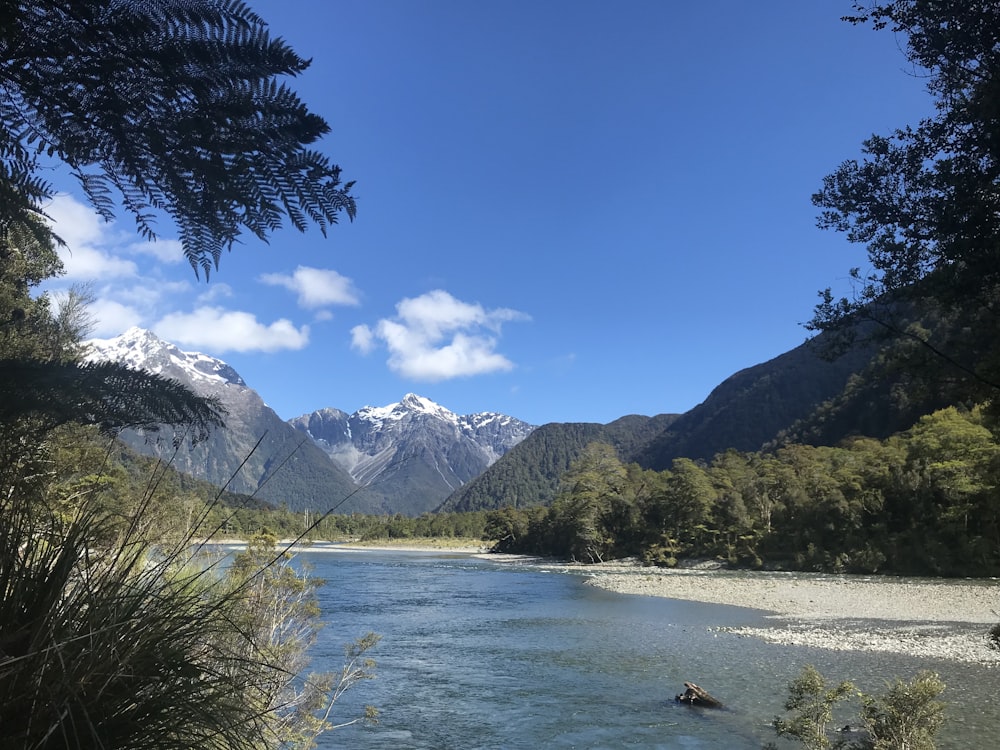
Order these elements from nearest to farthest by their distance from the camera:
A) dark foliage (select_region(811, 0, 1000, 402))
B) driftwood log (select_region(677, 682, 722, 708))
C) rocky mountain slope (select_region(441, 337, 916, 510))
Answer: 1. dark foliage (select_region(811, 0, 1000, 402))
2. driftwood log (select_region(677, 682, 722, 708))
3. rocky mountain slope (select_region(441, 337, 916, 510))

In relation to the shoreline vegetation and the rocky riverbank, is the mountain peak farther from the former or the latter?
the shoreline vegetation

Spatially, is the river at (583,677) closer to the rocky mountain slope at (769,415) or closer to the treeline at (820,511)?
the treeline at (820,511)

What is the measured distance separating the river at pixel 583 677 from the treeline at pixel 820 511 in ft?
35.0

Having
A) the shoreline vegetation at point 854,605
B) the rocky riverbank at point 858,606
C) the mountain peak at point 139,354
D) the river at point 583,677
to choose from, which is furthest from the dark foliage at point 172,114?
the shoreline vegetation at point 854,605

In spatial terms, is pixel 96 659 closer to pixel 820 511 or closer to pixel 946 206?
pixel 946 206

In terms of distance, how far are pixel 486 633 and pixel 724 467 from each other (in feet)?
171

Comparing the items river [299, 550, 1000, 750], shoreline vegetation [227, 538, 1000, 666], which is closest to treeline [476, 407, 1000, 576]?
shoreline vegetation [227, 538, 1000, 666]

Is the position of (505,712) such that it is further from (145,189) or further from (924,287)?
(145,189)

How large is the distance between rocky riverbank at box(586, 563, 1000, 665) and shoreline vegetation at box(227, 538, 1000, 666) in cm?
2

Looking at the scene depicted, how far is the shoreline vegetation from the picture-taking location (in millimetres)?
16922

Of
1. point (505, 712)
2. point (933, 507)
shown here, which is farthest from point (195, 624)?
point (933, 507)

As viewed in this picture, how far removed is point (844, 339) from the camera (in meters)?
6.04

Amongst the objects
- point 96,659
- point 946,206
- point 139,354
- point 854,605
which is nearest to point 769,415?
point 854,605

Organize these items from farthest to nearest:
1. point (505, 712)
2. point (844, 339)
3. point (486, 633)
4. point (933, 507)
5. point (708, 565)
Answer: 1. point (708, 565)
2. point (933, 507)
3. point (486, 633)
4. point (505, 712)
5. point (844, 339)
